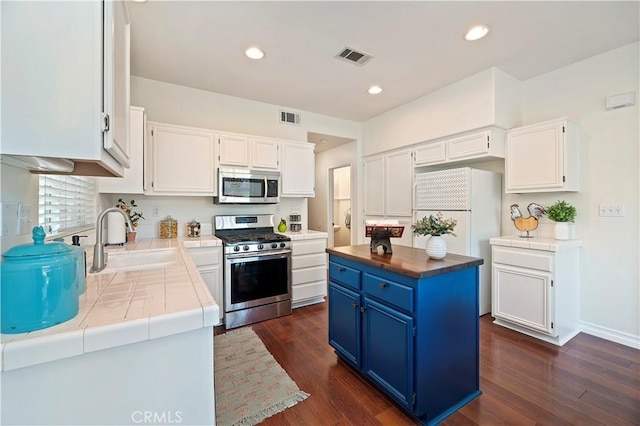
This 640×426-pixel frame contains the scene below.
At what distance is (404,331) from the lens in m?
1.64

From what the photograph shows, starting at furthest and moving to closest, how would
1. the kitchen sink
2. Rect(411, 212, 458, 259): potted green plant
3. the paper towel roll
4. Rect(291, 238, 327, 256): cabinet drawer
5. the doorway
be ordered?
the doorway → Rect(291, 238, 327, 256): cabinet drawer → the paper towel roll → the kitchen sink → Rect(411, 212, 458, 259): potted green plant

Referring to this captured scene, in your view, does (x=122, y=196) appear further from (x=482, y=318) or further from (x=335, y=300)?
(x=482, y=318)

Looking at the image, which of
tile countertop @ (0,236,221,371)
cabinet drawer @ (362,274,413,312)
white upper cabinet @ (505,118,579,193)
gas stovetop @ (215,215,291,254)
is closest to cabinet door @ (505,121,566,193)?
white upper cabinet @ (505,118,579,193)

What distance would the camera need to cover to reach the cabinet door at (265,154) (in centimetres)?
350

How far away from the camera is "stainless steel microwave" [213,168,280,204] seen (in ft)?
10.8

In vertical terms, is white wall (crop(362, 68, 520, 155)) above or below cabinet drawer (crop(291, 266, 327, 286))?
above

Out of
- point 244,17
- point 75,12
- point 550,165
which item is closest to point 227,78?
point 244,17

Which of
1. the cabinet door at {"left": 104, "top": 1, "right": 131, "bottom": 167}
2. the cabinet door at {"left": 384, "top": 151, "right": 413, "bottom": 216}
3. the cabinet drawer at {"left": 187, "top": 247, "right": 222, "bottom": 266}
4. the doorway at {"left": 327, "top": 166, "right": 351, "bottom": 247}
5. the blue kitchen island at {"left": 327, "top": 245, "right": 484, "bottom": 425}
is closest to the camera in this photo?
the cabinet door at {"left": 104, "top": 1, "right": 131, "bottom": 167}

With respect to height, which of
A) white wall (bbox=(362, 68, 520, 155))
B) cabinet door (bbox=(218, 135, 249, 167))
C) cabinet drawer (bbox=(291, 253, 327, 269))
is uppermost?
white wall (bbox=(362, 68, 520, 155))

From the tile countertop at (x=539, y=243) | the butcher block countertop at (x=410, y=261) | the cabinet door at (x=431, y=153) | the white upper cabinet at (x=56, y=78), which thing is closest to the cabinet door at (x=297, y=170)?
the cabinet door at (x=431, y=153)

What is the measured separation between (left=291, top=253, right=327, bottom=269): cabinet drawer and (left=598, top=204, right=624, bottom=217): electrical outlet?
2.97 m

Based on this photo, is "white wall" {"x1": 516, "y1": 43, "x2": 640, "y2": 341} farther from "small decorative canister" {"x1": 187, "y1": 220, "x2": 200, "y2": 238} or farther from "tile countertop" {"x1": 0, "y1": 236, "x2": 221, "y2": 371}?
"small decorative canister" {"x1": 187, "y1": 220, "x2": 200, "y2": 238}

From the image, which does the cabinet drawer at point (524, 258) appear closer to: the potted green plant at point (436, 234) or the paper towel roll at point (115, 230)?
the potted green plant at point (436, 234)

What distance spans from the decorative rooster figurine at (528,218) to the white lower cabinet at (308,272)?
224 cm
